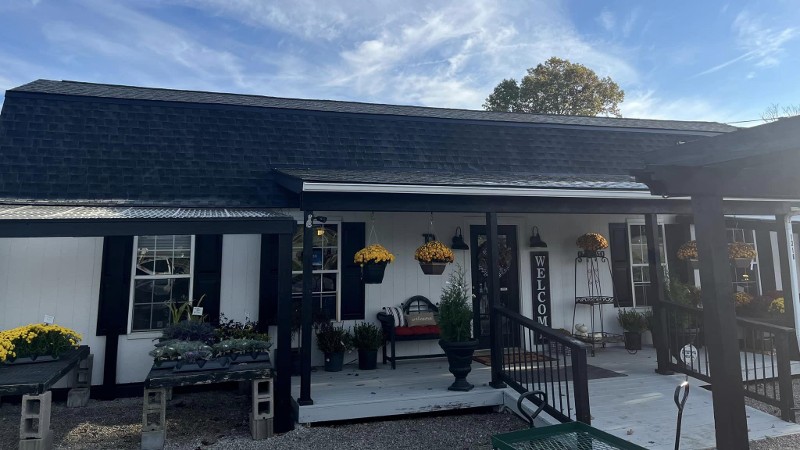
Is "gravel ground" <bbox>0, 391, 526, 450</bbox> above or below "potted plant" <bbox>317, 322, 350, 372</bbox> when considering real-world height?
below

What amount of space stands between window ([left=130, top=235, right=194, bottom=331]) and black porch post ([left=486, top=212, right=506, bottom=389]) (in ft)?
13.2

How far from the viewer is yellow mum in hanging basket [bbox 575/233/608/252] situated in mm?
7418

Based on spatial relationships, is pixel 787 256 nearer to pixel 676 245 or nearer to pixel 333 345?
pixel 676 245

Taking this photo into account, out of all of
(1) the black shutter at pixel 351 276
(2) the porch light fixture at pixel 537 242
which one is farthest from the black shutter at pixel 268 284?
(2) the porch light fixture at pixel 537 242

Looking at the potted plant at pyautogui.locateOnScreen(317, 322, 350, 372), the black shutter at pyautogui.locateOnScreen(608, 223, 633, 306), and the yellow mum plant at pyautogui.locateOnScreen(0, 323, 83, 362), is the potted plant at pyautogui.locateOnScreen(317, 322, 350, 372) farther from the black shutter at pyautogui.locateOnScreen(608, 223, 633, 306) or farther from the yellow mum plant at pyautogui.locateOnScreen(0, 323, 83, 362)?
the black shutter at pyautogui.locateOnScreen(608, 223, 633, 306)

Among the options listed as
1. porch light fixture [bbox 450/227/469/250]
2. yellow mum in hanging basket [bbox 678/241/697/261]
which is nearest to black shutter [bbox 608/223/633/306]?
yellow mum in hanging basket [bbox 678/241/697/261]

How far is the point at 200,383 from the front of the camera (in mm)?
4363

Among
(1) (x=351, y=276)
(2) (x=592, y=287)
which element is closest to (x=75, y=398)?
(1) (x=351, y=276)

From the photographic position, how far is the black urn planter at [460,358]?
16.3ft

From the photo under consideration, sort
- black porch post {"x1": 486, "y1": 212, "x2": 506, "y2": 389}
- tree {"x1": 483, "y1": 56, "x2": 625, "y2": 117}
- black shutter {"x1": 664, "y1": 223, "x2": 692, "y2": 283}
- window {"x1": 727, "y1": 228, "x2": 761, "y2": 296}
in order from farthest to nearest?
tree {"x1": 483, "y1": 56, "x2": 625, "y2": 117} → window {"x1": 727, "y1": 228, "x2": 761, "y2": 296} → black shutter {"x1": 664, "y1": 223, "x2": 692, "y2": 283} → black porch post {"x1": 486, "y1": 212, "x2": 506, "y2": 389}

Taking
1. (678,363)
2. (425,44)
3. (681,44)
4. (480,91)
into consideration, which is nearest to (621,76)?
(480,91)

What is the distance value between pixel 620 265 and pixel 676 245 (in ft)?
3.49

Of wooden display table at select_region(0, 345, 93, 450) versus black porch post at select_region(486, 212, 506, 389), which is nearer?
wooden display table at select_region(0, 345, 93, 450)

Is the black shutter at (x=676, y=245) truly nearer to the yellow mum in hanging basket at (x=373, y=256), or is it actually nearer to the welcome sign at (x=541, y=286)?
the welcome sign at (x=541, y=286)
